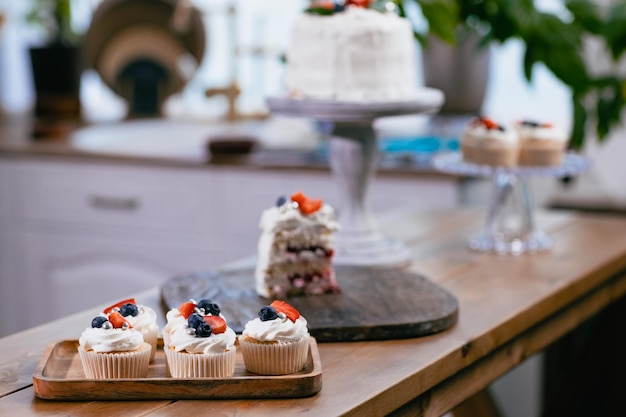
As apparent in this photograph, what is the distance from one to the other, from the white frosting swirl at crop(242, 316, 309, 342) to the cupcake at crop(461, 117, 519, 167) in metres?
0.87

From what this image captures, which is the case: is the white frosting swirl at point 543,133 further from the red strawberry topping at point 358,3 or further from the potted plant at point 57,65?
the potted plant at point 57,65

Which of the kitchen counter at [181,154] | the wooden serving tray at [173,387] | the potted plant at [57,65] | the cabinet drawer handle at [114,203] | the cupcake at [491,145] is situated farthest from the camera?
the potted plant at [57,65]

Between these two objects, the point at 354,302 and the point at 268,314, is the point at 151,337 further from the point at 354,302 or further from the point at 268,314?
the point at 354,302

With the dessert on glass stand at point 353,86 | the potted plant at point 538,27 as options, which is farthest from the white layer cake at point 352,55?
the potted plant at point 538,27

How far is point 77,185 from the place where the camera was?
323cm

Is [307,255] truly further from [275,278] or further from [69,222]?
[69,222]

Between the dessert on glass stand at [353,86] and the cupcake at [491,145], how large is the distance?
0.20 meters

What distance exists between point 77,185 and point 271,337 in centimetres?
205

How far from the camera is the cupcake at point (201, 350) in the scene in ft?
4.15

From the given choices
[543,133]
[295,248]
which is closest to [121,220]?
[543,133]

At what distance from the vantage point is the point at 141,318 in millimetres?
1359

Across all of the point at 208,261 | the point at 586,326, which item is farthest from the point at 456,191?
the point at 208,261

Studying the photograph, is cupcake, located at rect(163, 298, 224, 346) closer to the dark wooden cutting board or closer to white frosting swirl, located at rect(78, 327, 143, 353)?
white frosting swirl, located at rect(78, 327, 143, 353)

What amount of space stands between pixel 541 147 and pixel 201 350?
105 centimetres
